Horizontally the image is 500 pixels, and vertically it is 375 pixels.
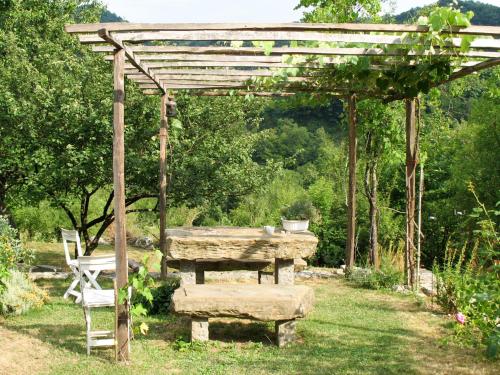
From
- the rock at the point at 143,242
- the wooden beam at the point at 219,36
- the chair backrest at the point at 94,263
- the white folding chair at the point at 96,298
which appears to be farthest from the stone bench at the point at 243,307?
the rock at the point at 143,242

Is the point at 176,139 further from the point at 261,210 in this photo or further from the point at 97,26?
the point at 261,210

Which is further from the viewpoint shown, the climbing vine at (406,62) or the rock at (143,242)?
the rock at (143,242)

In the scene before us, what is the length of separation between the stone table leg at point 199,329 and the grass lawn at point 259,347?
4.4 inches

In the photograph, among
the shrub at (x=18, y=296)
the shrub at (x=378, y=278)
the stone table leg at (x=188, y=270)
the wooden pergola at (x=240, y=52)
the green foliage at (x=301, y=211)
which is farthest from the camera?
the green foliage at (x=301, y=211)

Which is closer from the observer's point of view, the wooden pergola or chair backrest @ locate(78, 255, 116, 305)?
the wooden pergola

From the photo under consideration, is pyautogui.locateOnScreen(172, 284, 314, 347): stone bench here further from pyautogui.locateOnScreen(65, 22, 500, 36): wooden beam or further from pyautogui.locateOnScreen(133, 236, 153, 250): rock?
pyautogui.locateOnScreen(133, 236, 153, 250): rock

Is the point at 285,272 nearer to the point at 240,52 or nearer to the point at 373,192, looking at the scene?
the point at 240,52

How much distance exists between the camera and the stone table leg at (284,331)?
5.80 meters

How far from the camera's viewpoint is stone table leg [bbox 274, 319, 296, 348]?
19.0 feet

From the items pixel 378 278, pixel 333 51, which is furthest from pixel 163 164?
pixel 333 51

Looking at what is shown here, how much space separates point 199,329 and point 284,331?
82cm

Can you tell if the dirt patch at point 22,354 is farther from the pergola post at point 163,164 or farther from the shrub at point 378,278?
the shrub at point 378,278

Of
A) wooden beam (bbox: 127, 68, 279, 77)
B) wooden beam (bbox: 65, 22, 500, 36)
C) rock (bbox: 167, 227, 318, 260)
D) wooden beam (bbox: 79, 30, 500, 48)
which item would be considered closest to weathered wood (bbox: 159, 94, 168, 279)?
wooden beam (bbox: 127, 68, 279, 77)

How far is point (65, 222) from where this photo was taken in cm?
1622
